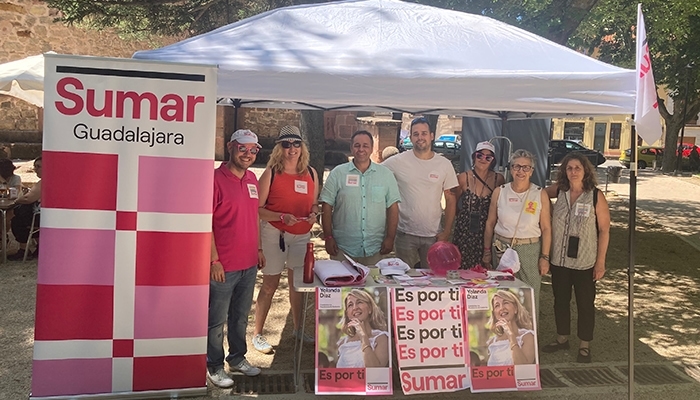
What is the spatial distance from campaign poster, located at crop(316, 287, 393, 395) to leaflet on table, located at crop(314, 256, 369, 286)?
2.5 inches

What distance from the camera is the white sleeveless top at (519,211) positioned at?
13.2 feet

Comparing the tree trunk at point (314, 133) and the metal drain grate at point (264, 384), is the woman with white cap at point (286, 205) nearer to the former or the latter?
the metal drain grate at point (264, 384)

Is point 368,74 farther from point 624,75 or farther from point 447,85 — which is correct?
point 624,75

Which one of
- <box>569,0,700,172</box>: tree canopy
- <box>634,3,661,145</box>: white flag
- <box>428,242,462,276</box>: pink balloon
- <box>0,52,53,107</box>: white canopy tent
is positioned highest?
<box>569,0,700,172</box>: tree canopy

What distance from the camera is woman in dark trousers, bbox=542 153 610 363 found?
4.03 metres

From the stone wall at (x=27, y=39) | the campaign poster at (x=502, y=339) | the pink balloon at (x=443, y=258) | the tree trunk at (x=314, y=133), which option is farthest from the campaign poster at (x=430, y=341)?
the stone wall at (x=27, y=39)

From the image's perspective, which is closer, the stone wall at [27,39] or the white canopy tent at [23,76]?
the white canopy tent at [23,76]

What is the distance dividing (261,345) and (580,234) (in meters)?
2.44

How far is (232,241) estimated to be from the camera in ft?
11.6

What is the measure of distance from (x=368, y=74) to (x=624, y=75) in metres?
1.62

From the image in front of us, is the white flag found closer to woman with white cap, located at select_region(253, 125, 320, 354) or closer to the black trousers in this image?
the black trousers

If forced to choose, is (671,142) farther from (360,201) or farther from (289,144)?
(289,144)

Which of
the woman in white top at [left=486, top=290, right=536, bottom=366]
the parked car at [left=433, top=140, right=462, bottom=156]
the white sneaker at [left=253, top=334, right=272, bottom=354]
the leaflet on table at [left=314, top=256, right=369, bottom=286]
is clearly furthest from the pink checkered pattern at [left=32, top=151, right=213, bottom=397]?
the parked car at [left=433, top=140, right=462, bottom=156]

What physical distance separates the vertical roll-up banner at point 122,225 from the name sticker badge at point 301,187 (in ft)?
2.87
